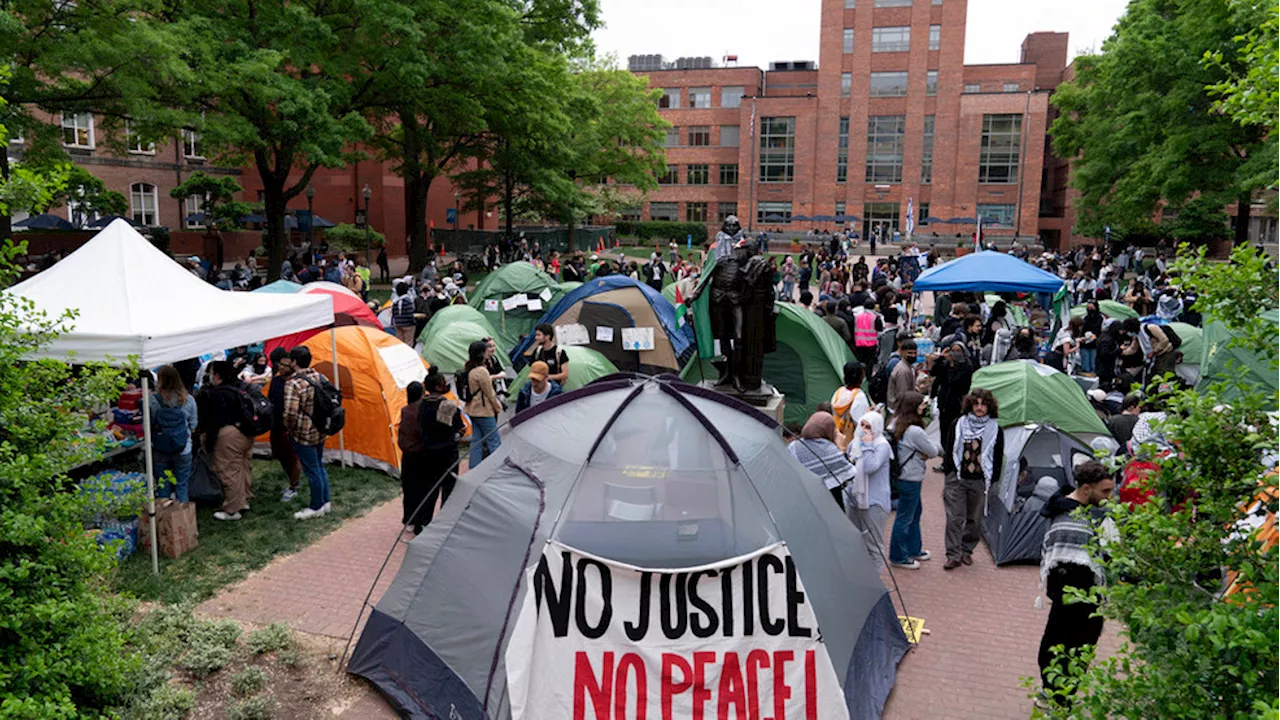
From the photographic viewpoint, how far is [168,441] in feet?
28.1

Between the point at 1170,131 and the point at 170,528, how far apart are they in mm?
33371

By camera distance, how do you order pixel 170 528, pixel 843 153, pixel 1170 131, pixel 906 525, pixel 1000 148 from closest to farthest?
1. pixel 170 528
2. pixel 906 525
3. pixel 1170 131
4. pixel 1000 148
5. pixel 843 153

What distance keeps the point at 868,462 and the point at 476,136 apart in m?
24.7

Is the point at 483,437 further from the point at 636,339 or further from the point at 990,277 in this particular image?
the point at 990,277

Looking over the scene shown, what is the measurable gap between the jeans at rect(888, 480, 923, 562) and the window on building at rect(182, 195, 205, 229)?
4011 centimetres

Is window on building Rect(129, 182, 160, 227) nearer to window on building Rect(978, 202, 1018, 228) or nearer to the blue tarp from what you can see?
the blue tarp

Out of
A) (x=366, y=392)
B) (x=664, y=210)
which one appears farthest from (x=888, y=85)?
(x=366, y=392)

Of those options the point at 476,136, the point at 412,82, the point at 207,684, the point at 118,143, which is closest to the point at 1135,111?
the point at 476,136

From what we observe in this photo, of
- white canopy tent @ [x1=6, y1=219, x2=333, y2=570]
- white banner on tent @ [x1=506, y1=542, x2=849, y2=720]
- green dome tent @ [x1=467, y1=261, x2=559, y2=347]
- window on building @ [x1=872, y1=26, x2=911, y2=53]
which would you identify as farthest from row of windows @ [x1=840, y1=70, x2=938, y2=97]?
white banner on tent @ [x1=506, y1=542, x2=849, y2=720]

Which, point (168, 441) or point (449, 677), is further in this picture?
point (168, 441)

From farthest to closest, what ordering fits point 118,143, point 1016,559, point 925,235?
point 925,235 < point 118,143 < point 1016,559

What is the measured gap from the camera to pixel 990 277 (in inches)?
605

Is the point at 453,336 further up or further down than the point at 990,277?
further down

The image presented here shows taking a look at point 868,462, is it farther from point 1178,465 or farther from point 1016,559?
point 1178,465
